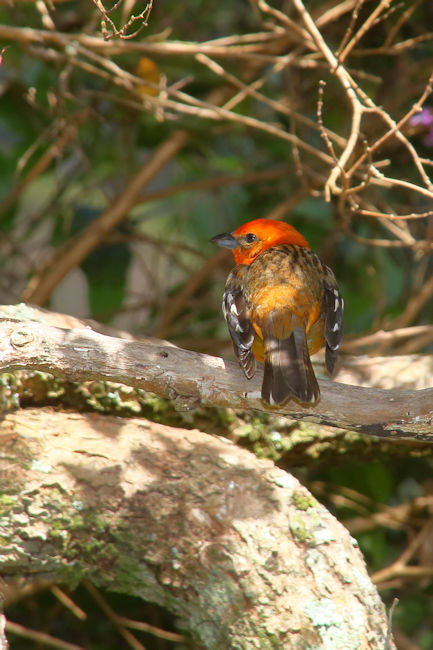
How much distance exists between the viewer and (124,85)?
12.2ft

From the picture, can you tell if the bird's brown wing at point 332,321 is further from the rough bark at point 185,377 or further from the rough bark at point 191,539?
the rough bark at point 191,539

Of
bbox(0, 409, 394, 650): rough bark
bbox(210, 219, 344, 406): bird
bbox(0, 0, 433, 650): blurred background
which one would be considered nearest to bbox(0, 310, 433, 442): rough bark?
bbox(210, 219, 344, 406): bird

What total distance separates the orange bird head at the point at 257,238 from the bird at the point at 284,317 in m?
0.11

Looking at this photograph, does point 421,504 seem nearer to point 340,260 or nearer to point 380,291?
point 380,291

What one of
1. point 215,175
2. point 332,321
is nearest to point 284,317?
point 332,321

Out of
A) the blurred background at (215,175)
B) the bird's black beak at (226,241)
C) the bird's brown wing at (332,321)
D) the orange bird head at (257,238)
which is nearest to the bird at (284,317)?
the bird's brown wing at (332,321)

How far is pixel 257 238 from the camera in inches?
144

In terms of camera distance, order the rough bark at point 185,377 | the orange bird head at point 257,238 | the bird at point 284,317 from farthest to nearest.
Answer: the orange bird head at point 257,238 < the bird at point 284,317 < the rough bark at point 185,377

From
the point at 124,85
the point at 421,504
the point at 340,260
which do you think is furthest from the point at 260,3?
the point at 421,504

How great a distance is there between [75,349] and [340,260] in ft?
9.41

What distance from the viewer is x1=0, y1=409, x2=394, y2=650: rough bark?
261 centimetres

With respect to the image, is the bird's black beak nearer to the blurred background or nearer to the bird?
the bird

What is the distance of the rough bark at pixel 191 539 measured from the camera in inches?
103

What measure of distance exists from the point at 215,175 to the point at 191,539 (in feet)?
10.2
